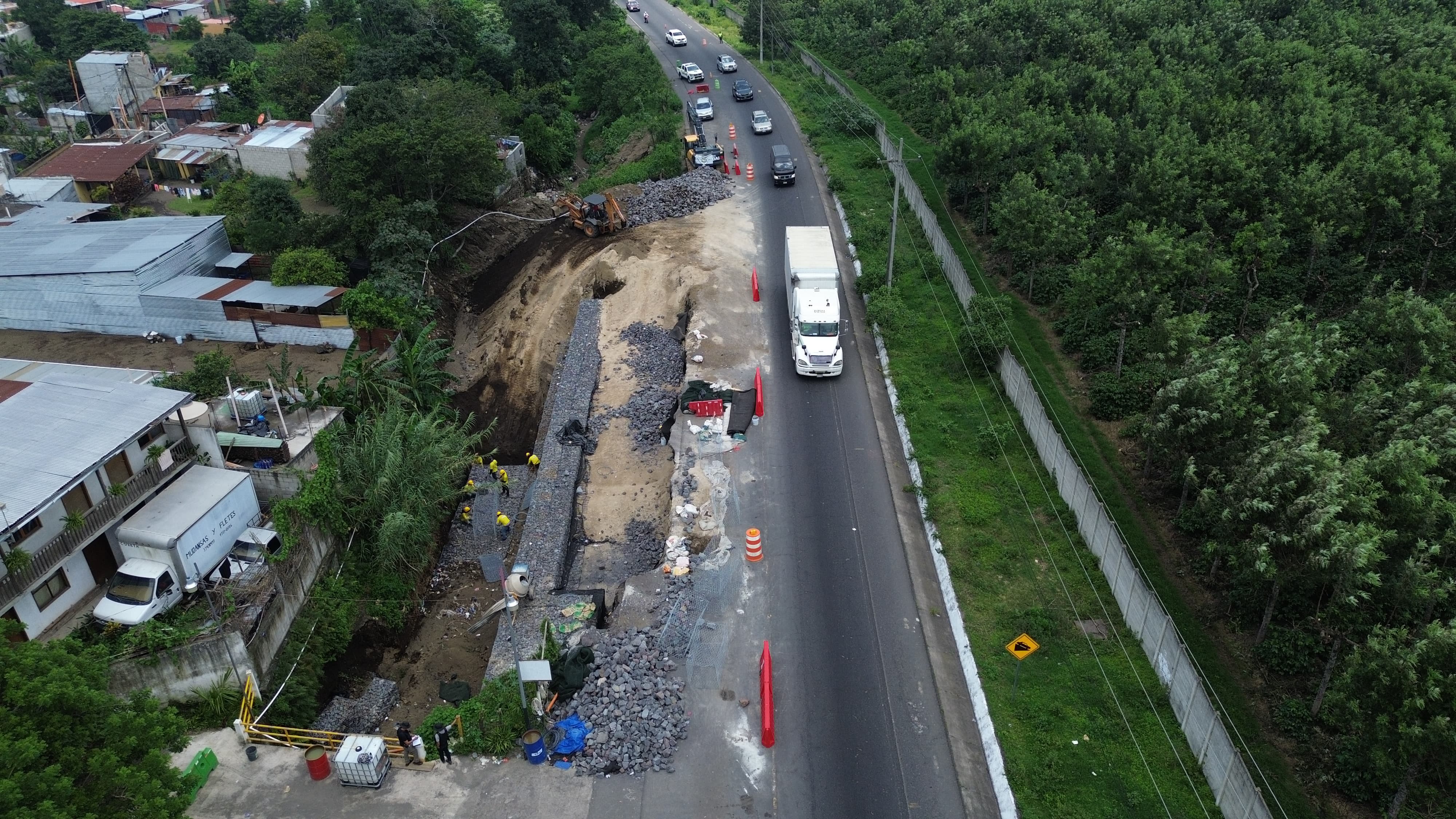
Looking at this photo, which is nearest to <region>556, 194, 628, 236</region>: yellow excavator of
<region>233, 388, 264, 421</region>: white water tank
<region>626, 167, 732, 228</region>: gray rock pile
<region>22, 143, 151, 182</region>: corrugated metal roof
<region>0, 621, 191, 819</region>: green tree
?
<region>626, 167, 732, 228</region>: gray rock pile

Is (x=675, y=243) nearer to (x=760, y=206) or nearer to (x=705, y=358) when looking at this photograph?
(x=760, y=206)

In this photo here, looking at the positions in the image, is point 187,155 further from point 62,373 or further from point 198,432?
point 198,432

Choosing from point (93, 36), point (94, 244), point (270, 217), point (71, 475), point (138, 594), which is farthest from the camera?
point (93, 36)

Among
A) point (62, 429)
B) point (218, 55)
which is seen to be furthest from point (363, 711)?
point (218, 55)

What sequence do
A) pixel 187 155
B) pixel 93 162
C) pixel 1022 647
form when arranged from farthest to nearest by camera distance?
pixel 187 155, pixel 93 162, pixel 1022 647

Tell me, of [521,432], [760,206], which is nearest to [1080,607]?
[521,432]

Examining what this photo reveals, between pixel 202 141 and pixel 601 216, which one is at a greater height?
pixel 202 141

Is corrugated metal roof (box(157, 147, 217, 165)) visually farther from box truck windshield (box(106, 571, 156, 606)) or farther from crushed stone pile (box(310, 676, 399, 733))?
crushed stone pile (box(310, 676, 399, 733))

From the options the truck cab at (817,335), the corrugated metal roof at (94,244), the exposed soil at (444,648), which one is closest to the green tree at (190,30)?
the corrugated metal roof at (94,244)
